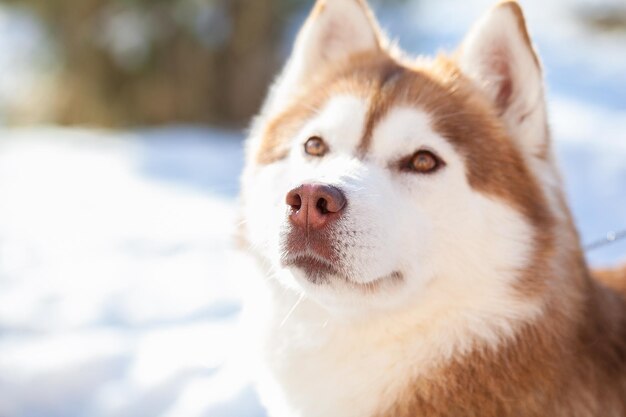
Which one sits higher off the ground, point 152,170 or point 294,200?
point 152,170

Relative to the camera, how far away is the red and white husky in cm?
190

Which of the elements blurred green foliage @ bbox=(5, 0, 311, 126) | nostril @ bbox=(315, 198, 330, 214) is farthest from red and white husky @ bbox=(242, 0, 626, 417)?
blurred green foliage @ bbox=(5, 0, 311, 126)

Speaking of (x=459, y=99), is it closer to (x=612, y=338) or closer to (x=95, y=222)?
(x=612, y=338)

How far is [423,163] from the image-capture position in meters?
2.06

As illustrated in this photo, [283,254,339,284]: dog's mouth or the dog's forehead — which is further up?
the dog's forehead

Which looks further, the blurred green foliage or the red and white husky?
the blurred green foliage

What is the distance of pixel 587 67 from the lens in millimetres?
6918

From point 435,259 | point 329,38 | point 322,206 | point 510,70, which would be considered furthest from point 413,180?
point 329,38

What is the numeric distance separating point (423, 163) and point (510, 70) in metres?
0.45

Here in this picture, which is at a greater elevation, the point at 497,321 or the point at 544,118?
the point at 544,118

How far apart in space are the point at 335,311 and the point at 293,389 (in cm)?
30

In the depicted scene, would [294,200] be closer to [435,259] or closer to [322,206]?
[322,206]

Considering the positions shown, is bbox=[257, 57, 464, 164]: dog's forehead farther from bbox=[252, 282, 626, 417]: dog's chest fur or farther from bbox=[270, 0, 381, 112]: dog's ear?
bbox=[252, 282, 626, 417]: dog's chest fur

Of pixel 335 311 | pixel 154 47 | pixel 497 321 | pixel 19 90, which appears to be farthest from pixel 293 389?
pixel 19 90
